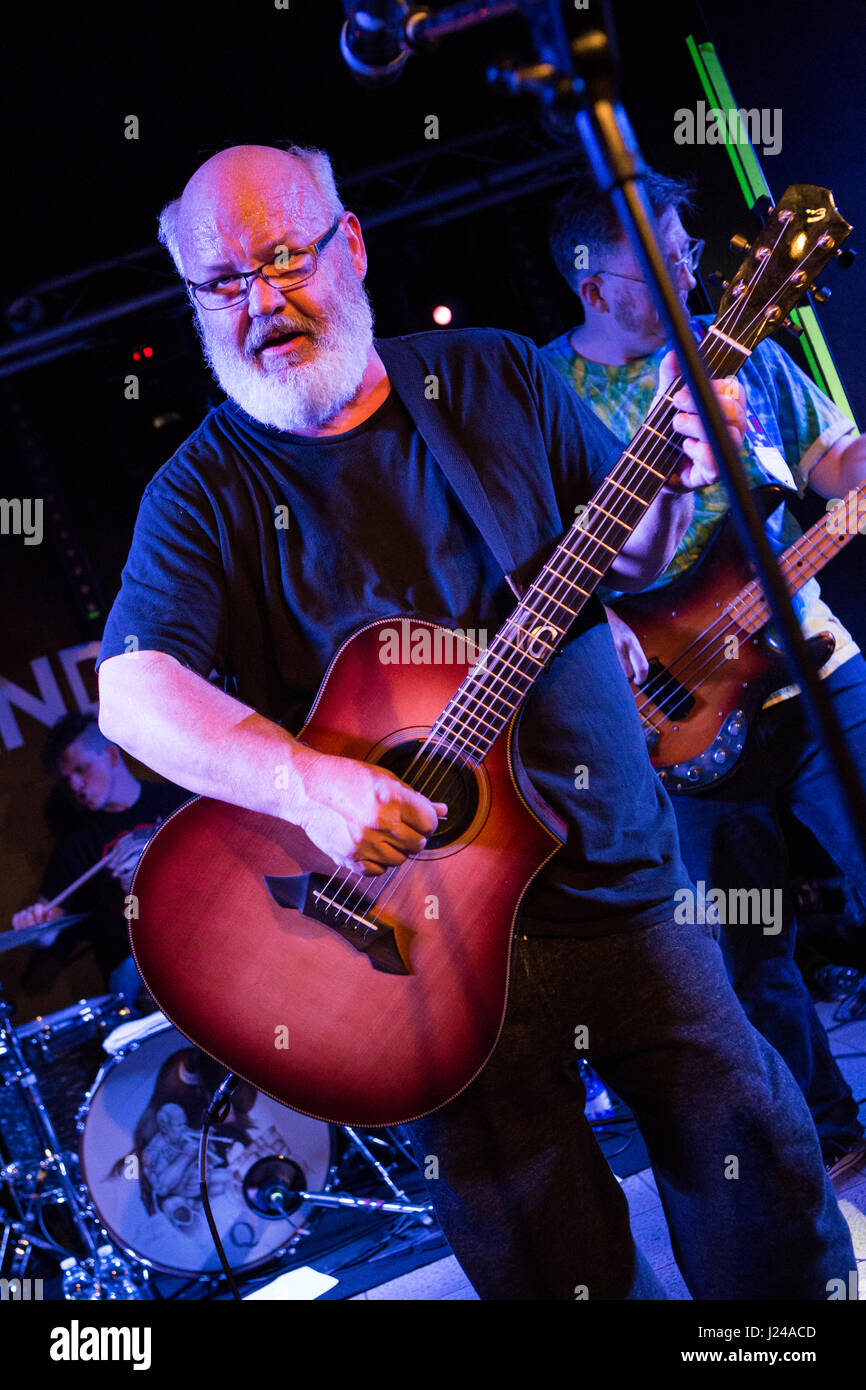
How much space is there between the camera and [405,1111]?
185 centimetres

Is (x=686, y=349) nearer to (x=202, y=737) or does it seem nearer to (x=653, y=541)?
(x=653, y=541)

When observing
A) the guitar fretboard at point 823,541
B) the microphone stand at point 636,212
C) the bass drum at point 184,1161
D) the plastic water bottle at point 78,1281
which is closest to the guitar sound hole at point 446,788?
the microphone stand at point 636,212

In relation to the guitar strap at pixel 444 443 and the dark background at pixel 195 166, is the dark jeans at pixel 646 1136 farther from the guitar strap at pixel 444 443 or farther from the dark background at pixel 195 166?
the dark background at pixel 195 166

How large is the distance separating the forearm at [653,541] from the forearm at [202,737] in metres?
0.78

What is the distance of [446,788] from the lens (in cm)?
193

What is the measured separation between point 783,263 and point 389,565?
37.3 inches

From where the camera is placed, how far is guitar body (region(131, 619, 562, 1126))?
1858mm

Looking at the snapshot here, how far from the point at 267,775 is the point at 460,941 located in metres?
0.46

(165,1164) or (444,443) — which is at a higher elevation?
(444,443)

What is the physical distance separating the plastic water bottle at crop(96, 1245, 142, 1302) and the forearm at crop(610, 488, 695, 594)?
11.6 ft

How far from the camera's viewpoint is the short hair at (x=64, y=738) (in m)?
6.02

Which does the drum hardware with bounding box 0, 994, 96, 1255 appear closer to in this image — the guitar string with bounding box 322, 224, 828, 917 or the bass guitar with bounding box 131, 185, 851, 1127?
the bass guitar with bounding box 131, 185, 851, 1127

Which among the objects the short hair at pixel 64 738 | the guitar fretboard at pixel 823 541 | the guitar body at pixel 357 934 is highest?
the short hair at pixel 64 738

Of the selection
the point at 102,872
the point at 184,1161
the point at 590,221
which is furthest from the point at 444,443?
the point at 102,872
